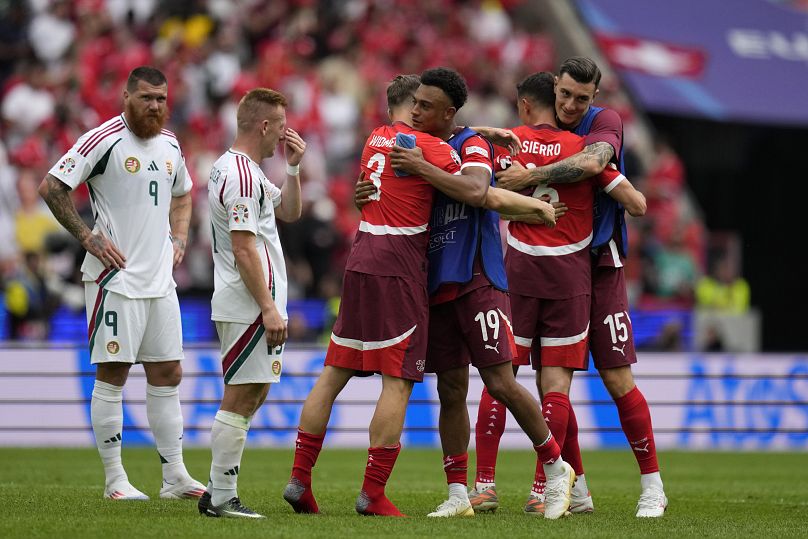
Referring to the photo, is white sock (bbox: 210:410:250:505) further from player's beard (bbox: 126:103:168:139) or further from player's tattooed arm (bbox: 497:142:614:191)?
player's tattooed arm (bbox: 497:142:614:191)

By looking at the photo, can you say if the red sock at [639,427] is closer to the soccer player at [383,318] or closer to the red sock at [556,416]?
the red sock at [556,416]

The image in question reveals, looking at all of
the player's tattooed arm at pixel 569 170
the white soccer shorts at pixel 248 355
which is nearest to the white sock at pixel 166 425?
the white soccer shorts at pixel 248 355

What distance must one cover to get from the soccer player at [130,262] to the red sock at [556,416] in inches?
87.5

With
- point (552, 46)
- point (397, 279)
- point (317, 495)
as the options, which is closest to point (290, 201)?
point (397, 279)

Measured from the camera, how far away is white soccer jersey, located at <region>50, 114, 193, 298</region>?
841 centimetres

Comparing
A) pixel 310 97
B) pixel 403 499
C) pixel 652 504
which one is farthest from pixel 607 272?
pixel 310 97

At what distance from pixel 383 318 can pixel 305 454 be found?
88cm

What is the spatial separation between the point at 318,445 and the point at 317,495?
4.88ft

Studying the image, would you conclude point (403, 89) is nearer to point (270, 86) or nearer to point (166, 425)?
point (166, 425)

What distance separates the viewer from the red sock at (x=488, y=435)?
8.30 m

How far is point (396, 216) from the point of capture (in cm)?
762

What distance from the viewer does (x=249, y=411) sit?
24.8 ft

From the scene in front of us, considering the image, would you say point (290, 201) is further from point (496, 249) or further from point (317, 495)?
point (317, 495)

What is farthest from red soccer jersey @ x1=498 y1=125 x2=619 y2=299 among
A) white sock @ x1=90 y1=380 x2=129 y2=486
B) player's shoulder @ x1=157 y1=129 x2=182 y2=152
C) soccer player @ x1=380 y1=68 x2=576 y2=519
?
white sock @ x1=90 y1=380 x2=129 y2=486
